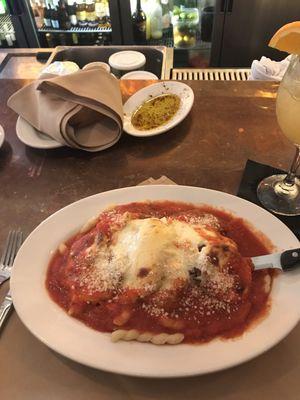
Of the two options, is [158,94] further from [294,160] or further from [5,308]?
[5,308]

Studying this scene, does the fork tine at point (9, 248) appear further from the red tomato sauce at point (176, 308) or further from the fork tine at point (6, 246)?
the red tomato sauce at point (176, 308)

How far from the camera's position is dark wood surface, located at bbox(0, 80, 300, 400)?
0.74 metres

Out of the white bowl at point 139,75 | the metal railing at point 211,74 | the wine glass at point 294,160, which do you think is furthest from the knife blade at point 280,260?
the metal railing at point 211,74

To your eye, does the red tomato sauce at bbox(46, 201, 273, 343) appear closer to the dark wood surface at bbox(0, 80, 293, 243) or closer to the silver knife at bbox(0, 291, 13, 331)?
the silver knife at bbox(0, 291, 13, 331)

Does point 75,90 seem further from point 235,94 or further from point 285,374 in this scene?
point 285,374

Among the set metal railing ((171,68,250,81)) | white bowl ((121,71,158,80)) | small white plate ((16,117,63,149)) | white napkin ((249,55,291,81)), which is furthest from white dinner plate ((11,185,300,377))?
metal railing ((171,68,250,81))

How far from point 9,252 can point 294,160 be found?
88 cm

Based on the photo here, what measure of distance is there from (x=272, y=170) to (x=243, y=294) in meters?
0.55

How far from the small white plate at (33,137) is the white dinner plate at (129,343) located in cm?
42

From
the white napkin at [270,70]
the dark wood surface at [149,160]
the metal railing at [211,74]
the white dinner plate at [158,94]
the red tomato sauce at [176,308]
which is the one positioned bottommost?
the metal railing at [211,74]

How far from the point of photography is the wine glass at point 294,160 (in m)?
0.93

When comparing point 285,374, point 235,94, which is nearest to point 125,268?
point 285,374

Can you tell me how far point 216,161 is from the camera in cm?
124

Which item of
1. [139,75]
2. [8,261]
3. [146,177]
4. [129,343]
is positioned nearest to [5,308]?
[8,261]
